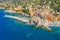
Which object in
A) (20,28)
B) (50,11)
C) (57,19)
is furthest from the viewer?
(50,11)

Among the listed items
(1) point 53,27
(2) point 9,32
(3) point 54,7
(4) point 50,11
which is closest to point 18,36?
(2) point 9,32

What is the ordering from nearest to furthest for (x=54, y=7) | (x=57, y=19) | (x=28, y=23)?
1. (x=28, y=23)
2. (x=57, y=19)
3. (x=54, y=7)

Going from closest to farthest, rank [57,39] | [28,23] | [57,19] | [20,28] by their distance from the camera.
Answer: [57,39]
[20,28]
[28,23]
[57,19]

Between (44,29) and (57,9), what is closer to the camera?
(44,29)

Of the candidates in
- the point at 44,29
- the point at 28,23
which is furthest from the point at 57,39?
the point at 28,23

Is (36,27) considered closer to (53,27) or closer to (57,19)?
(53,27)

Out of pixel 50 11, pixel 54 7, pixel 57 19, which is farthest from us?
pixel 54 7

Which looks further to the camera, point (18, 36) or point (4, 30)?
point (4, 30)

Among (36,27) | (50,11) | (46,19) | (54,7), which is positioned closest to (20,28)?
(36,27)

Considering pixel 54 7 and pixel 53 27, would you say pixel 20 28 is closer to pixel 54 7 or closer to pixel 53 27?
pixel 53 27
